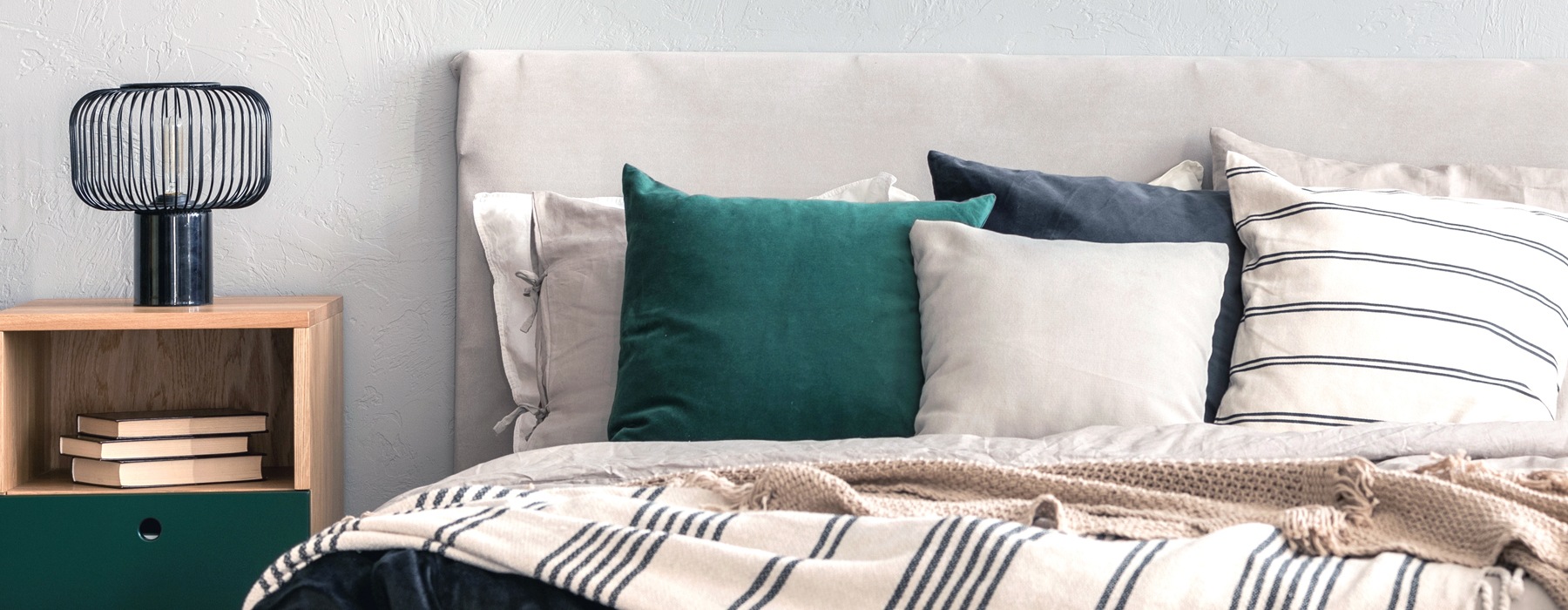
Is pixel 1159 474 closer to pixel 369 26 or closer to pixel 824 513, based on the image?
pixel 824 513

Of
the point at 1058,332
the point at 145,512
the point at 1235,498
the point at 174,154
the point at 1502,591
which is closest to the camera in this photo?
the point at 1502,591

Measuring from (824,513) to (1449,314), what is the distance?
1112 millimetres

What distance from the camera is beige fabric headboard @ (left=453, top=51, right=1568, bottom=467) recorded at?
218 centimetres

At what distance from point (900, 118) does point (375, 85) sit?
3.14ft

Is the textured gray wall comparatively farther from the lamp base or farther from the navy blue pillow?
the navy blue pillow

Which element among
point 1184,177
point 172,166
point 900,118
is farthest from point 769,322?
point 172,166

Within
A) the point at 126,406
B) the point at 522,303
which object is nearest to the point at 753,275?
the point at 522,303

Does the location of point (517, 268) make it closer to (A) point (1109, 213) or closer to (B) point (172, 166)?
(B) point (172, 166)

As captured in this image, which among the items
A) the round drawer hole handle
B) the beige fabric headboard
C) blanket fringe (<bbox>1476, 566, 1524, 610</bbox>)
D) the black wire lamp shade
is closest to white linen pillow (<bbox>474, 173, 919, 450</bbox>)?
the beige fabric headboard

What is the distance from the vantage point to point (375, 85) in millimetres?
2223

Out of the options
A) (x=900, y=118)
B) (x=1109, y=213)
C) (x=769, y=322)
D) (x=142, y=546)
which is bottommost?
(x=142, y=546)

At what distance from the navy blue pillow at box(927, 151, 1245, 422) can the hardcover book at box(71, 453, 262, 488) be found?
121 cm

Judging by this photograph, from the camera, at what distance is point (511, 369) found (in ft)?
6.88

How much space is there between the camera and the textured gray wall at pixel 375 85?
2.17m
